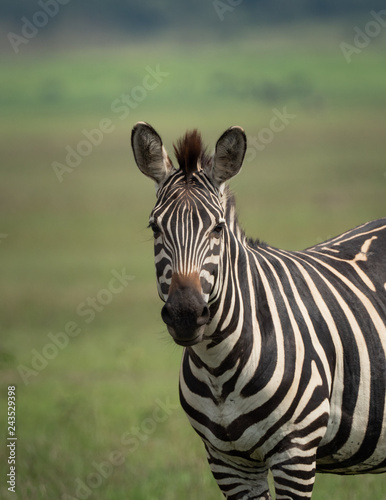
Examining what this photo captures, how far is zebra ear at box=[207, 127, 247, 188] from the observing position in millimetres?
5004

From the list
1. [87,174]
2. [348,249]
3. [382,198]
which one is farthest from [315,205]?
[348,249]

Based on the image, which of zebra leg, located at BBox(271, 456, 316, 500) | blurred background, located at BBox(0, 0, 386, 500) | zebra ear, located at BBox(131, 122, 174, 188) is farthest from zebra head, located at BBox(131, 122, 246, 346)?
zebra leg, located at BBox(271, 456, 316, 500)

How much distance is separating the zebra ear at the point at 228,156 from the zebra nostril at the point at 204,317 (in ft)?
2.68

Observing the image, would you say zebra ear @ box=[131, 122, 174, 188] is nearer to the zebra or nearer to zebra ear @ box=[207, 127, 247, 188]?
the zebra

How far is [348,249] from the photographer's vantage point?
20.0ft

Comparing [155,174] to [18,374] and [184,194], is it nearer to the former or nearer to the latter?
[184,194]

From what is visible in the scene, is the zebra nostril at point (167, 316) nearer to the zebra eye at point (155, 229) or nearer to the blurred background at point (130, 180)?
the zebra eye at point (155, 229)

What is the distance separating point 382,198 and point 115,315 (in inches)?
559

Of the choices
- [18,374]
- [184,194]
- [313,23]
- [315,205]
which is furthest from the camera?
[313,23]

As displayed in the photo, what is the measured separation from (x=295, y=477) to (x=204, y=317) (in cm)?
114

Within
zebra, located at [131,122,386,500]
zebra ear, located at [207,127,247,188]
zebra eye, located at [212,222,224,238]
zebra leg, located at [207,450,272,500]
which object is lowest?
zebra leg, located at [207,450,272,500]

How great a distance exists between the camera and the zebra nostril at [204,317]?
4.57 meters

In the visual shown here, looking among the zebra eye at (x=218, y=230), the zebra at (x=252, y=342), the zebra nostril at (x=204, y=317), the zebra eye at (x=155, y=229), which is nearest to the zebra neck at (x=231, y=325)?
the zebra at (x=252, y=342)

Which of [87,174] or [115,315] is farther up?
[87,174]
